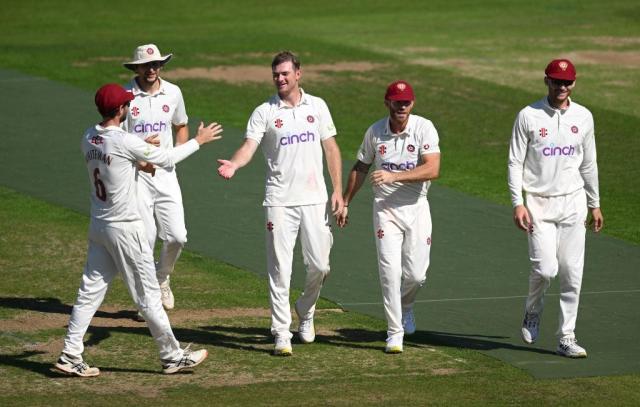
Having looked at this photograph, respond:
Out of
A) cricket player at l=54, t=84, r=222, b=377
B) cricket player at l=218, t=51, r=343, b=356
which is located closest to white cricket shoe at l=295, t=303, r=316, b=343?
cricket player at l=218, t=51, r=343, b=356

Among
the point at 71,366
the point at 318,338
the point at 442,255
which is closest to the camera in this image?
the point at 71,366

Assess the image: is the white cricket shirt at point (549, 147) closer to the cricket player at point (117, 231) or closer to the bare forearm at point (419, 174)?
the bare forearm at point (419, 174)

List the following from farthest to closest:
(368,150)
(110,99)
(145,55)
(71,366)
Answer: (145,55) → (368,150) → (71,366) → (110,99)

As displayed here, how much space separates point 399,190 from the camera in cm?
1118

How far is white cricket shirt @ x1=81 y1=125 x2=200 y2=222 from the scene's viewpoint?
10148 millimetres

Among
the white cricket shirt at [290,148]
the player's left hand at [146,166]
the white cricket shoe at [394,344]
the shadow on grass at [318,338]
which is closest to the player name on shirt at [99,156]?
the player's left hand at [146,166]

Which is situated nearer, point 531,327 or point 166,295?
point 531,327

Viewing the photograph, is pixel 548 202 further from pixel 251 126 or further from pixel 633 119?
pixel 633 119

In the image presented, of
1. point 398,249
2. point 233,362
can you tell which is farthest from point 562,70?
point 233,362

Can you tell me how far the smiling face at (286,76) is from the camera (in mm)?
10938

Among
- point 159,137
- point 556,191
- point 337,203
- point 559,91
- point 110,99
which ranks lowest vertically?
point 337,203

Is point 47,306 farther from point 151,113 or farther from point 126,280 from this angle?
point 126,280

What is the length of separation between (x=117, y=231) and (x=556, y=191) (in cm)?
352

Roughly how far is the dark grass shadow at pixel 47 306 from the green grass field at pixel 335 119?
0.11 feet
